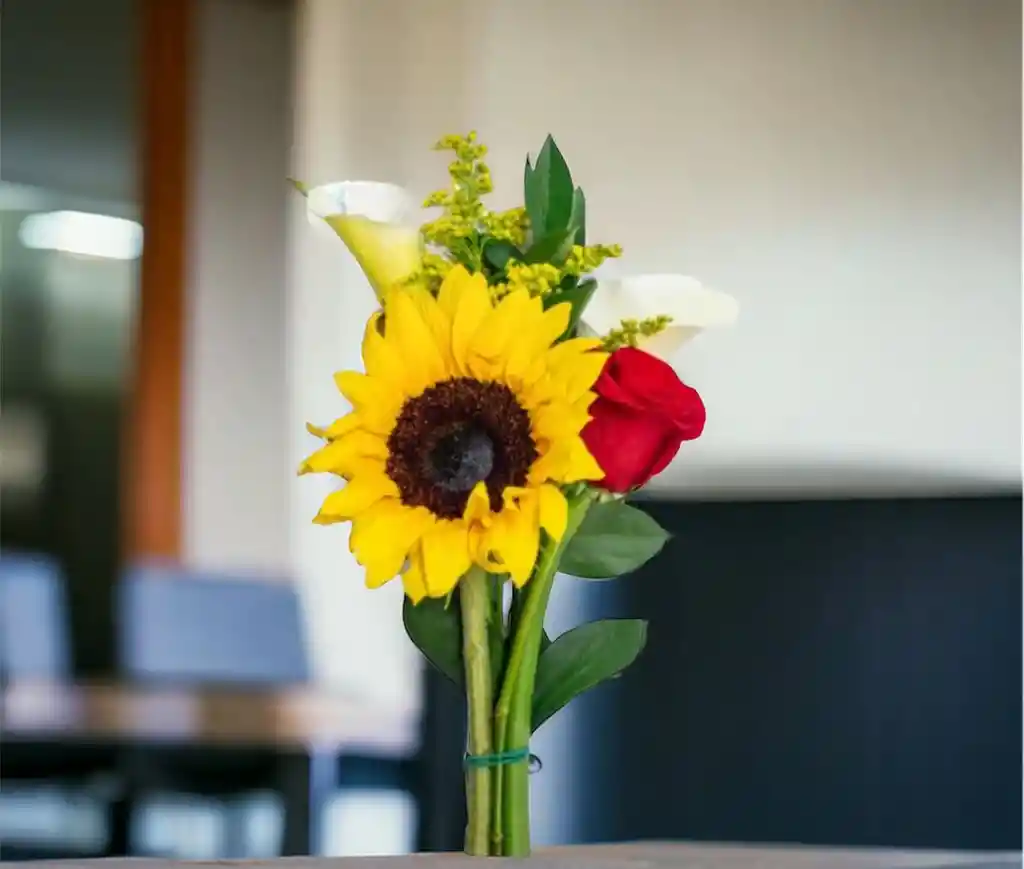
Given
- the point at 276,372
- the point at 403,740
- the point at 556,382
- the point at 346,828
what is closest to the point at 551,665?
the point at 556,382

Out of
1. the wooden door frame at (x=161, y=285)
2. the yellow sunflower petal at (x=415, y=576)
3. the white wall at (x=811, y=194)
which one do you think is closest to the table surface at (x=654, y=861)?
→ the yellow sunflower petal at (x=415, y=576)

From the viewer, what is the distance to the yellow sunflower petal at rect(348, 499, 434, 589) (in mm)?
546

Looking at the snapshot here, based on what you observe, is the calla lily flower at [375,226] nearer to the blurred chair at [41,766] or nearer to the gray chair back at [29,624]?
the blurred chair at [41,766]

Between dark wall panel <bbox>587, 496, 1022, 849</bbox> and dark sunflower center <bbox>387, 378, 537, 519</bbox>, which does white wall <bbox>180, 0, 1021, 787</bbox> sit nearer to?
dark wall panel <bbox>587, 496, 1022, 849</bbox>

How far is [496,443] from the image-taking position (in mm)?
547

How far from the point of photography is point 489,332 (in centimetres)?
55

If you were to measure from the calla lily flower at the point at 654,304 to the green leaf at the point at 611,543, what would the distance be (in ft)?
0.30

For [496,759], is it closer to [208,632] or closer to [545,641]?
[545,641]

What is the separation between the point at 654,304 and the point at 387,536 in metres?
0.19

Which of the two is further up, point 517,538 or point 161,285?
point 161,285

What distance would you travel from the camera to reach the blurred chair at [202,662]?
207cm

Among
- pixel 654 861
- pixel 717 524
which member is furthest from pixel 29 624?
pixel 654 861

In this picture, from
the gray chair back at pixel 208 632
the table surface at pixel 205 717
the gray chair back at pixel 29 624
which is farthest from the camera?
the gray chair back at pixel 29 624

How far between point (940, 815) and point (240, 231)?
7.94 ft
